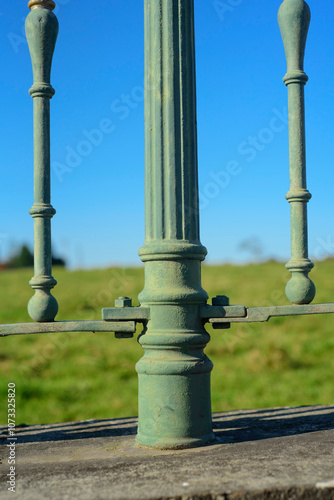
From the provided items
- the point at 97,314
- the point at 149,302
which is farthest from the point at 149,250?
the point at 97,314

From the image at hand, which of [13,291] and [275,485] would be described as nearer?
[275,485]

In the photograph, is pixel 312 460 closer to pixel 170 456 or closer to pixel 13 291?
pixel 170 456

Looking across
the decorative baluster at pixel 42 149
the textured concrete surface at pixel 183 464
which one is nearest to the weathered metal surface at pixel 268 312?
the textured concrete surface at pixel 183 464

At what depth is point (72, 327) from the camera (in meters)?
3.12

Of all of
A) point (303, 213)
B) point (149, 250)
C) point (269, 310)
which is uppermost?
point (303, 213)

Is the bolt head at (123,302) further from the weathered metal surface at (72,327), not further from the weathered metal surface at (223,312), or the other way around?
the weathered metal surface at (223,312)

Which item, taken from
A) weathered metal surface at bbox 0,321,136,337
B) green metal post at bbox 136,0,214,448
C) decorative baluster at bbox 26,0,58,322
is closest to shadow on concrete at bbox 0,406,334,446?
green metal post at bbox 136,0,214,448

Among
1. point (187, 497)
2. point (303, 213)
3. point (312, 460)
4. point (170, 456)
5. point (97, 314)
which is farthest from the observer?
point (97, 314)

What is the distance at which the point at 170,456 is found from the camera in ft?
9.28

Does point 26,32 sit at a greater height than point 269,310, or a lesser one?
greater

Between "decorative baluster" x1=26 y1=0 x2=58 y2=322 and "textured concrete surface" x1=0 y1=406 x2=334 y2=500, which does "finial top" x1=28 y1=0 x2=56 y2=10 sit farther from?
"textured concrete surface" x1=0 y1=406 x2=334 y2=500

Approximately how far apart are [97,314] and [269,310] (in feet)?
24.7

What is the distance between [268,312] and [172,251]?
2.20ft

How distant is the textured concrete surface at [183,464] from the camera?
226 centimetres
